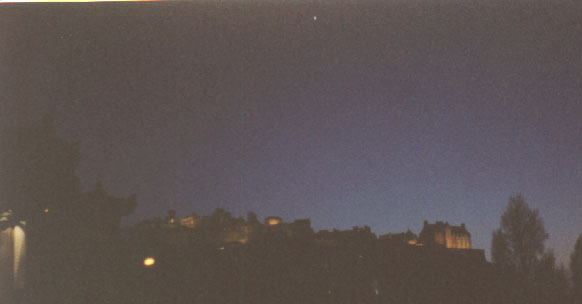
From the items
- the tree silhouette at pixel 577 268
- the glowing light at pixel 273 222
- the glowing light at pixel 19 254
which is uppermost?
the glowing light at pixel 19 254

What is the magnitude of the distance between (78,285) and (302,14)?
620 centimetres

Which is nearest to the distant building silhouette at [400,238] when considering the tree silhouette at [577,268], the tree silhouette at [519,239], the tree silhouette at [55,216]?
the tree silhouette at [519,239]

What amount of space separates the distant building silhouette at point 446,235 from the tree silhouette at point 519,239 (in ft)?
29.5

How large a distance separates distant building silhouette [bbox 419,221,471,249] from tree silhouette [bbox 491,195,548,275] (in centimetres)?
899

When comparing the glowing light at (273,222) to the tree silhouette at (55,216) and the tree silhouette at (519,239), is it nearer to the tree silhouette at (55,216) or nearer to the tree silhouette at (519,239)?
the tree silhouette at (519,239)

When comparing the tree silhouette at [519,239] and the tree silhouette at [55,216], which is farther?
the tree silhouette at [519,239]

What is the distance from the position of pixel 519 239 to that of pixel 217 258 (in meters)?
20.1

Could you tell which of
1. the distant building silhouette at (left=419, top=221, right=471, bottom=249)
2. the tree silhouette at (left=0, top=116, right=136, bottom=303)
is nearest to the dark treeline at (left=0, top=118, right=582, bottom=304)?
the tree silhouette at (left=0, top=116, right=136, bottom=303)

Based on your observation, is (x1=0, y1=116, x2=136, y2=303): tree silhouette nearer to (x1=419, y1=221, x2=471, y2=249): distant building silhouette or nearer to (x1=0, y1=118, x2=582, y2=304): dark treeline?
(x1=0, y1=118, x2=582, y2=304): dark treeline

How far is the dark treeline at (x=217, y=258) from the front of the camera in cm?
554

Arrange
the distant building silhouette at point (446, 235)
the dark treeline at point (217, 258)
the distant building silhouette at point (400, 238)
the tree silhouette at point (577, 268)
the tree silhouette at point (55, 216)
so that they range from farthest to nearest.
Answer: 1. the distant building silhouette at point (446, 235)
2. the distant building silhouette at point (400, 238)
3. the tree silhouette at point (577, 268)
4. the dark treeline at point (217, 258)
5. the tree silhouette at point (55, 216)

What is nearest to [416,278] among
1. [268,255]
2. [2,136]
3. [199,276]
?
[268,255]

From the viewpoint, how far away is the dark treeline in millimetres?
5539

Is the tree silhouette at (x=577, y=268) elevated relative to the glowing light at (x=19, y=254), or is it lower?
lower
